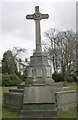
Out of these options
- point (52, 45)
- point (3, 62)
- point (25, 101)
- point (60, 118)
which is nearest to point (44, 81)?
point (25, 101)

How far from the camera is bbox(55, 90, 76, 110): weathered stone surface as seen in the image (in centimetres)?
1165

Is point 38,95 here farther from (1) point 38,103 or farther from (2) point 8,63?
(2) point 8,63

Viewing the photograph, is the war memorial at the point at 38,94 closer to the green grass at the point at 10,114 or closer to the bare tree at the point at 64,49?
the green grass at the point at 10,114

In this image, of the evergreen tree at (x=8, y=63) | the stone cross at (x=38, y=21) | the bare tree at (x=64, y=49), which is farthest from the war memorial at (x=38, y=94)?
the evergreen tree at (x=8, y=63)

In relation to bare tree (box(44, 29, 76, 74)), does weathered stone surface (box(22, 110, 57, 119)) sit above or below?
below

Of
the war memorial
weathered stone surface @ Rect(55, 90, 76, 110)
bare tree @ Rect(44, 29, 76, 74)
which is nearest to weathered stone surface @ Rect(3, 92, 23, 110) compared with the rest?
the war memorial

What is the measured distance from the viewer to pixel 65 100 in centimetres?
1203

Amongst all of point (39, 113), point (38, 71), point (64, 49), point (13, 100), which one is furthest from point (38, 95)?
point (64, 49)

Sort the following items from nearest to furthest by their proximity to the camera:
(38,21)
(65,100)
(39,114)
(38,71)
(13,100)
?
(39,114)
(65,100)
(13,100)
(38,71)
(38,21)

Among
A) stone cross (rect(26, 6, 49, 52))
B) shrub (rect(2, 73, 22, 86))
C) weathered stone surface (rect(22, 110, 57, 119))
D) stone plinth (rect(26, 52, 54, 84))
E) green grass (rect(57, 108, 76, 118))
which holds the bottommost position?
green grass (rect(57, 108, 76, 118))

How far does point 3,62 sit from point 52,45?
50.0 ft

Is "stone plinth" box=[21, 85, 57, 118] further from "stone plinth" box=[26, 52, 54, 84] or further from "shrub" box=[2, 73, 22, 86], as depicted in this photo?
"shrub" box=[2, 73, 22, 86]

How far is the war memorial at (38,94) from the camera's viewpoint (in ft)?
35.8

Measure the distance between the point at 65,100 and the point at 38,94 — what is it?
1.45 m
